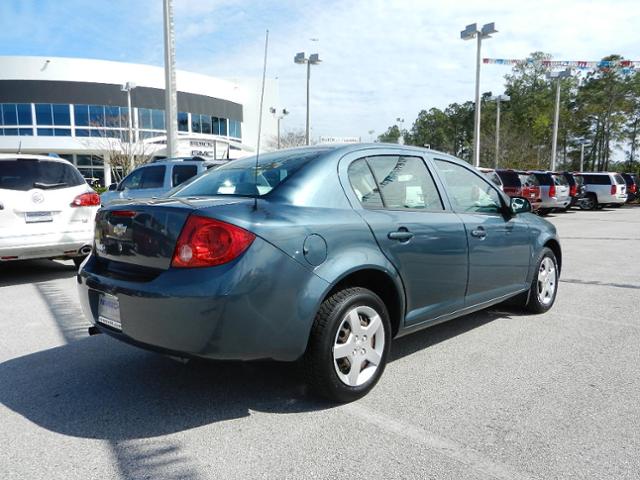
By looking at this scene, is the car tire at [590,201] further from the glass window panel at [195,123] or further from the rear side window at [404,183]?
the glass window panel at [195,123]

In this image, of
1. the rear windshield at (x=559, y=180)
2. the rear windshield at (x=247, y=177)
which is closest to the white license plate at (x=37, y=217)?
the rear windshield at (x=247, y=177)

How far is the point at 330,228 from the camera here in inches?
124

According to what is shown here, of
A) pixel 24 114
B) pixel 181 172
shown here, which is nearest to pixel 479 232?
pixel 181 172

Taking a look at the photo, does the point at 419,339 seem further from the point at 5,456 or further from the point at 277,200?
the point at 5,456

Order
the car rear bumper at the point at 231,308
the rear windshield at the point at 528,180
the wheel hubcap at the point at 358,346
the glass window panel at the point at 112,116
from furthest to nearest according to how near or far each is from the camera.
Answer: the glass window panel at the point at 112,116, the rear windshield at the point at 528,180, the wheel hubcap at the point at 358,346, the car rear bumper at the point at 231,308

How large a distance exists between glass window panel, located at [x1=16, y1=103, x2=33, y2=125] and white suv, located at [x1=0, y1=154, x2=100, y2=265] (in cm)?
4948

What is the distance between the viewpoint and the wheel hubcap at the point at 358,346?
3.25 meters

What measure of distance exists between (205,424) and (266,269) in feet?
3.23

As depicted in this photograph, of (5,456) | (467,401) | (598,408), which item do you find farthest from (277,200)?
(598,408)

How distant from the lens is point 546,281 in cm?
547

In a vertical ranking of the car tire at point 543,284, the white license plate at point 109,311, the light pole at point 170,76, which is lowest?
the car tire at point 543,284

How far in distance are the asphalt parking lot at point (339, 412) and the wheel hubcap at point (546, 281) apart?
509mm

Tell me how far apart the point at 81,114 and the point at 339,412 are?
53.9 m

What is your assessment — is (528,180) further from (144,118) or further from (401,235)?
(144,118)
